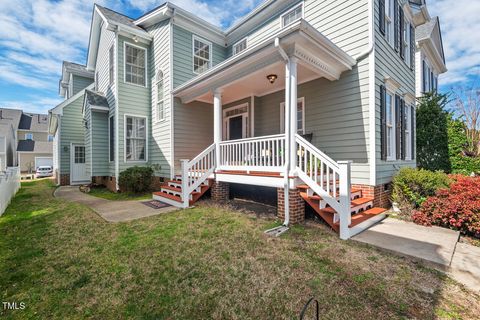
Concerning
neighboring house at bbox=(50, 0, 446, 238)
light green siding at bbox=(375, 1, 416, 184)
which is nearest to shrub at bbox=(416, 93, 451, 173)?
neighboring house at bbox=(50, 0, 446, 238)

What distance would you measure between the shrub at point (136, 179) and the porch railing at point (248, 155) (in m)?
3.89

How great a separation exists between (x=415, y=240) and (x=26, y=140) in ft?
133

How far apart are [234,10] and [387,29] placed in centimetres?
749

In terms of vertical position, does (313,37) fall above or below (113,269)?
above

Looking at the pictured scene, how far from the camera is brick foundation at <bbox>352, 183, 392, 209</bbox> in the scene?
19.0 ft

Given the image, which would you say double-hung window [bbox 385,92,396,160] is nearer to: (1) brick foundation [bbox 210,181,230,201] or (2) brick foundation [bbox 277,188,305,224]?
(2) brick foundation [bbox 277,188,305,224]

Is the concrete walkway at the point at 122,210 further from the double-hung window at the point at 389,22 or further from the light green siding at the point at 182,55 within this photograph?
the double-hung window at the point at 389,22

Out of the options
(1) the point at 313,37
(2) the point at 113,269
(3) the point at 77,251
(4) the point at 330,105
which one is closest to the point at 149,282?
(2) the point at 113,269

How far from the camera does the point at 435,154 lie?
10156 mm

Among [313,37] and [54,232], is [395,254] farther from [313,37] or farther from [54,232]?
[54,232]

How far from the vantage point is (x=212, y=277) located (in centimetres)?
293

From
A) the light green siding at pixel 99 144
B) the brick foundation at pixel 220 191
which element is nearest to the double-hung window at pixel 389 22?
the brick foundation at pixel 220 191

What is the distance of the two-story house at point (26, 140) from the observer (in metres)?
27.2

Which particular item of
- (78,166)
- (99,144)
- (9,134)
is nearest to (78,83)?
(78,166)
